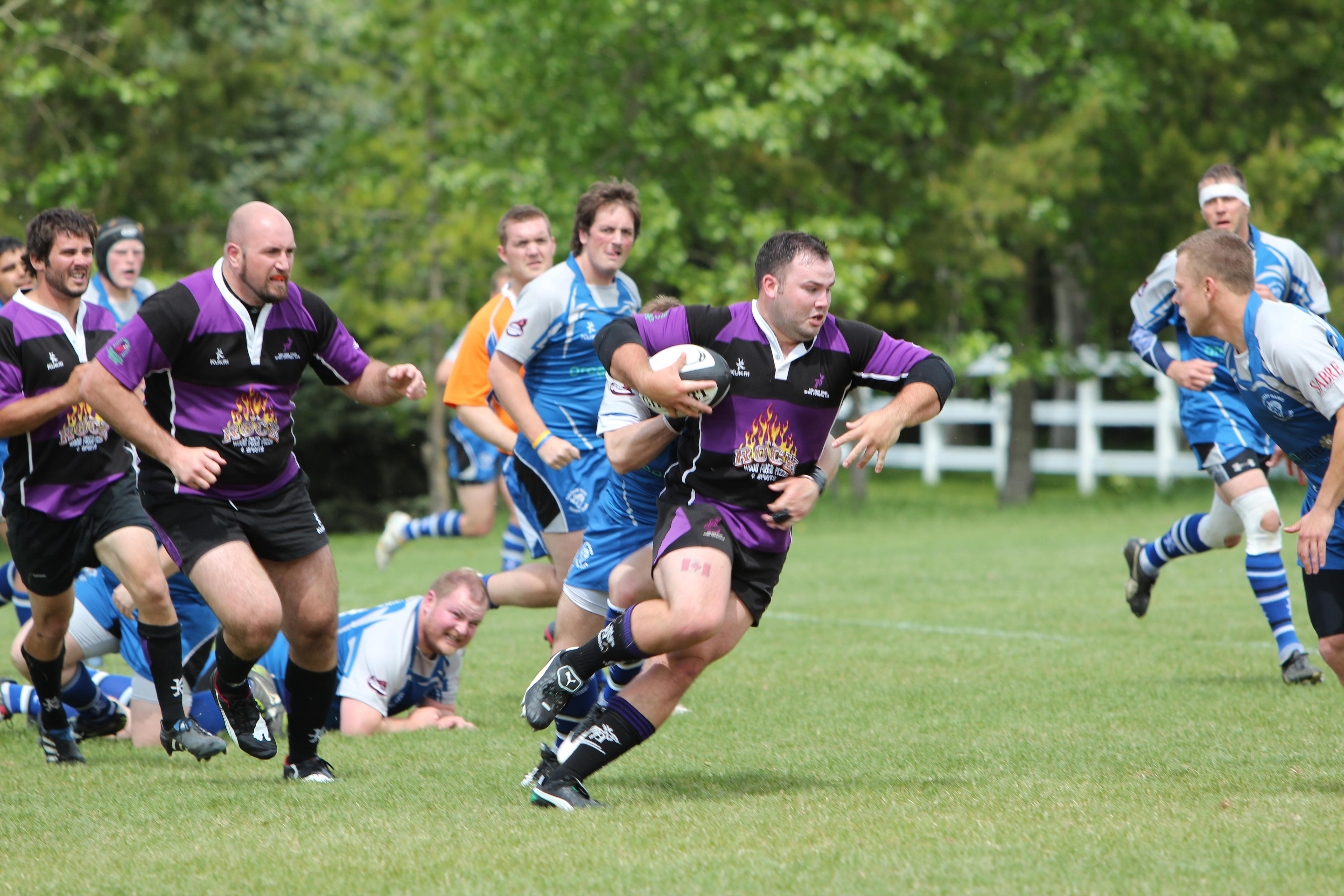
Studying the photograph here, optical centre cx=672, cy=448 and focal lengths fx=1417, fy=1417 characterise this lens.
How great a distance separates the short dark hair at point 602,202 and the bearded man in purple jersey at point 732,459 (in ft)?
4.63

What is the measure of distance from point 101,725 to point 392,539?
5.47m

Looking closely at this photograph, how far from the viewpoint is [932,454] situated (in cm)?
2775

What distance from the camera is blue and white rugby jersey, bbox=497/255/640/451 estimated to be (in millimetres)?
6434

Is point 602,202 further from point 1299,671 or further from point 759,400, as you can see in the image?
point 1299,671

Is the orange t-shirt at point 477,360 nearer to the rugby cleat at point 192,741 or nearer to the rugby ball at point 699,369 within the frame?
the rugby cleat at point 192,741

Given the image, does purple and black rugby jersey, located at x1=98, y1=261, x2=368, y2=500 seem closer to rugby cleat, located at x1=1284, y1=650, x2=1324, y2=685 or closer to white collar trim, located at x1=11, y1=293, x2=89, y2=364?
white collar trim, located at x1=11, y1=293, x2=89, y2=364

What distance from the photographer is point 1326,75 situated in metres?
21.7

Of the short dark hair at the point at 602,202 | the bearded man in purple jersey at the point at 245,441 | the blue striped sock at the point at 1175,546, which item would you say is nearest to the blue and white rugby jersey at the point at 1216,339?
the blue striped sock at the point at 1175,546

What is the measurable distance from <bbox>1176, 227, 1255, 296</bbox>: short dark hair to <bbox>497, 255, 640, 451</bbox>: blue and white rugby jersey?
257 centimetres

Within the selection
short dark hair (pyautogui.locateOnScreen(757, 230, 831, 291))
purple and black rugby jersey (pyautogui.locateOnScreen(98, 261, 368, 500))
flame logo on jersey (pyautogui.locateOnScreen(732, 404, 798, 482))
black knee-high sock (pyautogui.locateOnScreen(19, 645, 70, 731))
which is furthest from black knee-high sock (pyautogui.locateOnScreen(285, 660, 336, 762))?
short dark hair (pyautogui.locateOnScreen(757, 230, 831, 291))

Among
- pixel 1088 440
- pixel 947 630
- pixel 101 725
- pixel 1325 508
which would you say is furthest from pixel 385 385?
pixel 1088 440

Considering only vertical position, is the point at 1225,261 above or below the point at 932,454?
above

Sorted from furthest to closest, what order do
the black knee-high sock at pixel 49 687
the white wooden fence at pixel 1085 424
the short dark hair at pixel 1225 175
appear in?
the white wooden fence at pixel 1085 424 → the short dark hair at pixel 1225 175 → the black knee-high sock at pixel 49 687

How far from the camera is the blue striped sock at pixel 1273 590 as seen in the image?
727 centimetres
